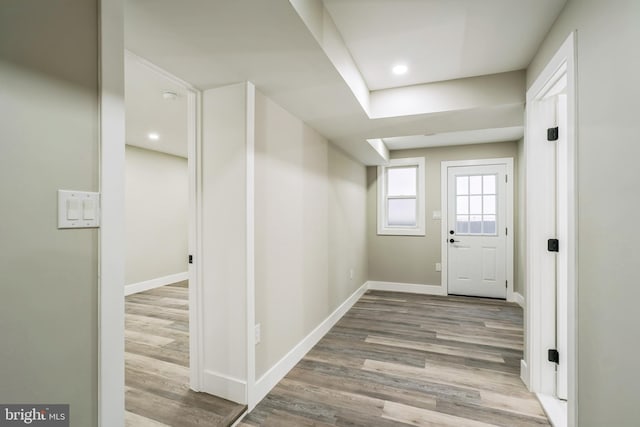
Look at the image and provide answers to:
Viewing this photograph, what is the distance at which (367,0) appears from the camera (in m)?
1.62

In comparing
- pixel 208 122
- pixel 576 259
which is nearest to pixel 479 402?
pixel 576 259

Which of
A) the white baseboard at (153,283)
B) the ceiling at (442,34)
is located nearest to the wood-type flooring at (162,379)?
the white baseboard at (153,283)

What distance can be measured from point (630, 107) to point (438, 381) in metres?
2.10

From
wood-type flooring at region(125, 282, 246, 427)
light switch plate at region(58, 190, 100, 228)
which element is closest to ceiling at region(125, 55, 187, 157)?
light switch plate at region(58, 190, 100, 228)

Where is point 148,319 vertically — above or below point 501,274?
below

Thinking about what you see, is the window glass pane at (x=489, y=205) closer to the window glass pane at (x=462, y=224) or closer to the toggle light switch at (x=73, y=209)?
the window glass pane at (x=462, y=224)

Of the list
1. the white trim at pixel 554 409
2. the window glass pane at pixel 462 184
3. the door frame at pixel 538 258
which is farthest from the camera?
the window glass pane at pixel 462 184

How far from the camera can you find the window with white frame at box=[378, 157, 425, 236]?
499 centimetres

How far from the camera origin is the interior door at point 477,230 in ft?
14.9

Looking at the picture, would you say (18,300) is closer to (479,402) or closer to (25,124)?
(25,124)

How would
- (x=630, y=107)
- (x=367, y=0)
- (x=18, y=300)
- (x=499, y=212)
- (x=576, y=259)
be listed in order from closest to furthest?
(x=18, y=300)
(x=630, y=107)
(x=576, y=259)
(x=367, y=0)
(x=499, y=212)

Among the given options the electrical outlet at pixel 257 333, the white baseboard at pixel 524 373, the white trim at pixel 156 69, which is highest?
the white trim at pixel 156 69

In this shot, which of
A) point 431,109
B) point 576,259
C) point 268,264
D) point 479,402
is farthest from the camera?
point 431,109

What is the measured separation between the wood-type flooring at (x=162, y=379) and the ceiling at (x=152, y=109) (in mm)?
2101
